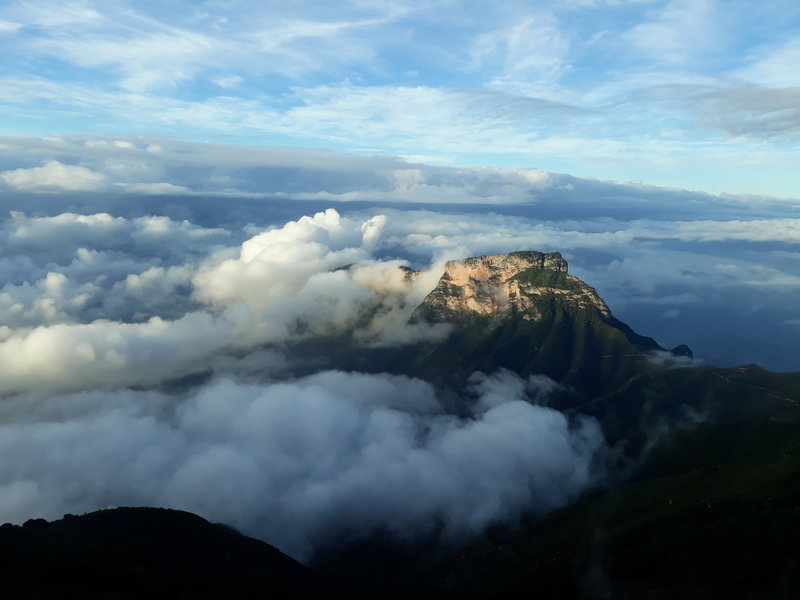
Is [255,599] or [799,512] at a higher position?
[799,512]

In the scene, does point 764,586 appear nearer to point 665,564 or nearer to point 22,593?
point 665,564

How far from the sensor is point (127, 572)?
186m

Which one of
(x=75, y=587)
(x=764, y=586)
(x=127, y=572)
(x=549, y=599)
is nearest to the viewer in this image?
(x=764, y=586)

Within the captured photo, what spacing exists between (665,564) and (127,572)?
7194 inches

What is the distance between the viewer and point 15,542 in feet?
653

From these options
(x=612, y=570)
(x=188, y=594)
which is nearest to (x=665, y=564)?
(x=612, y=570)

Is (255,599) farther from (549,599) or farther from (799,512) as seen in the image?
(799,512)

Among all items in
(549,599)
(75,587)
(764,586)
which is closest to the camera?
(764,586)

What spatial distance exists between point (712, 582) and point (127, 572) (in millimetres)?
189276

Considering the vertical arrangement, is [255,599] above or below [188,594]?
below

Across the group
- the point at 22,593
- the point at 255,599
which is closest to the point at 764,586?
the point at 255,599

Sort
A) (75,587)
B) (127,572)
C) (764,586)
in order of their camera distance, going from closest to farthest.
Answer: (764,586) → (75,587) → (127,572)

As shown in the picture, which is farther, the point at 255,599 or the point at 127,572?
the point at 255,599

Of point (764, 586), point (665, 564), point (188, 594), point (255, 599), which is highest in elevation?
point (764, 586)
